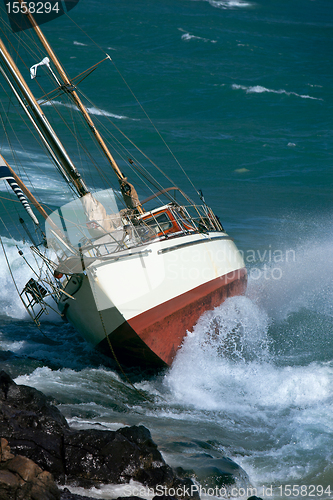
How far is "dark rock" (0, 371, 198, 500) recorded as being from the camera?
5160 mm

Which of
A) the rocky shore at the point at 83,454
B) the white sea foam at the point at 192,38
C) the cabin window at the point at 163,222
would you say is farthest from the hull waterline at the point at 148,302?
the white sea foam at the point at 192,38

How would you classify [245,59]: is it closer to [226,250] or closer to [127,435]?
[226,250]

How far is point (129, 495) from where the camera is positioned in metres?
5.04

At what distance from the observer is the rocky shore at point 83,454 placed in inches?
200

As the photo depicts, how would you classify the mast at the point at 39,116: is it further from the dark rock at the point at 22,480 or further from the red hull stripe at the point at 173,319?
the dark rock at the point at 22,480

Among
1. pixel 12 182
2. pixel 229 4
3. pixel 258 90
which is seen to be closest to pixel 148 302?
pixel 12 182

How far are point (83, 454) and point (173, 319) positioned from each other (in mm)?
3850

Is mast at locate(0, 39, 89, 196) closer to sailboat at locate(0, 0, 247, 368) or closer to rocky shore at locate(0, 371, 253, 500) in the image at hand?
sailboat at locate(0, 0, 247, 368)

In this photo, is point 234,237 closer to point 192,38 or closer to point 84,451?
point 84,451

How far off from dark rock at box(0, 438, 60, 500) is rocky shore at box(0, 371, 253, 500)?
0.02 m

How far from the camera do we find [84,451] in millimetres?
5336

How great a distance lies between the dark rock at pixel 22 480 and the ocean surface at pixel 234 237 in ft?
2.36

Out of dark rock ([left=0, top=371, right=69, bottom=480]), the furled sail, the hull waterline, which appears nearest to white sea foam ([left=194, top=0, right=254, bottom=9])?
the hull waterline

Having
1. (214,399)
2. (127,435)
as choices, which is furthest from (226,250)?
(127,435)
